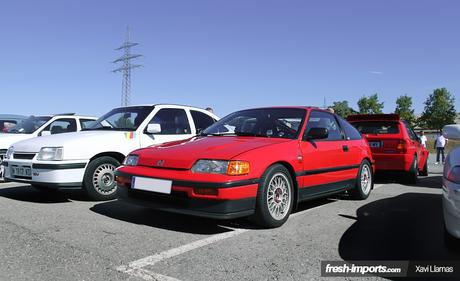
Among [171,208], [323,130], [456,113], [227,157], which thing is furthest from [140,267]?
[456,113]

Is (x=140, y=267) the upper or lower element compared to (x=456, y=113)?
lower

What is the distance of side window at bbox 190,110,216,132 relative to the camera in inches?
301

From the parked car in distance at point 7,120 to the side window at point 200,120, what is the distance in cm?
513

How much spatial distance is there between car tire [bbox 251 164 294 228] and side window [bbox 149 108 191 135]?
295 centimetres

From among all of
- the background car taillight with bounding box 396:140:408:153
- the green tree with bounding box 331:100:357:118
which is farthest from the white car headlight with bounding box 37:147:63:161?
the green tree with bounding box 331:100:357:118

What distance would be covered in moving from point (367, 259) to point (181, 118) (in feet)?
15.1

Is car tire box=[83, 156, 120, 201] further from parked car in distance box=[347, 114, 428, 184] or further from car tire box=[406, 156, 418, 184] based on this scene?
car tire box=[406, 156, 418, 184]

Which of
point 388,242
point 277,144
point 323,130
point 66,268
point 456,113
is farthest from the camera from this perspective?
point 456,113

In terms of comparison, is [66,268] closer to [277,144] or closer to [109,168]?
[277,144]

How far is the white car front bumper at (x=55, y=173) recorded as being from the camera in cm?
584

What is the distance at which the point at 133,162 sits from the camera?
4.96m

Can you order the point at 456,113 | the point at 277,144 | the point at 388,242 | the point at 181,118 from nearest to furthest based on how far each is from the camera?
the point at 388,242 < the point at 277,144 < the point at 181,118 < the point at 456,113

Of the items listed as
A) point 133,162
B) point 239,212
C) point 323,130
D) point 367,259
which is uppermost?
point 323,130

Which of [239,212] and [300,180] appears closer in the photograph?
[239,212]
